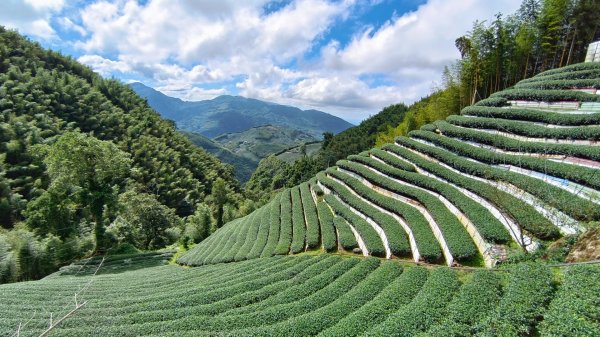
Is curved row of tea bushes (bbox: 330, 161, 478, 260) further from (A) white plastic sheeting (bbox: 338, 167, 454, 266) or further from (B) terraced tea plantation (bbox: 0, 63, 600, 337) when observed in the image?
(A) white plastic sheeting (bbox: 338, 167, 454, 266)

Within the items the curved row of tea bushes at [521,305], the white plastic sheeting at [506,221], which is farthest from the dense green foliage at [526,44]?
the curved row of tea bushes at [521,305]

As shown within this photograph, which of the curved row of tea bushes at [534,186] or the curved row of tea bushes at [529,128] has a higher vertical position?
the curved row of tea bushes at [529,128]

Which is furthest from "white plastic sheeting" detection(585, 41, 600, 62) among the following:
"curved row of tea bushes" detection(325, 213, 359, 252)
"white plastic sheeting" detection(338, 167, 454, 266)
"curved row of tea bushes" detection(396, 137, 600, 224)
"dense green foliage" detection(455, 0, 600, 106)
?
"curved row of tea bushes" detection(325, 213, 359, 252)

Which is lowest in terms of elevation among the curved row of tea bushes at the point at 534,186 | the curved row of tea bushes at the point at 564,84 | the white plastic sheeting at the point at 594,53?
the curved row of tea bushes at the point at 534,186

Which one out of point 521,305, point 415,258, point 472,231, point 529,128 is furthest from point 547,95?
point 521,305

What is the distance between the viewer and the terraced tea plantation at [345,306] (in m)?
8.01

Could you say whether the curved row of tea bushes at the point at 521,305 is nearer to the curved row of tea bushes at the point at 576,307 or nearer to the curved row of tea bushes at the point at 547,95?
the curved row of tea bushes at the point at 576,307

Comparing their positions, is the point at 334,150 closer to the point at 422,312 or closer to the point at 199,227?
the point at 199,227

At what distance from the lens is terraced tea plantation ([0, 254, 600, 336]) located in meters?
8.01

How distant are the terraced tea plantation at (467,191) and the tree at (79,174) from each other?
33.8 ft

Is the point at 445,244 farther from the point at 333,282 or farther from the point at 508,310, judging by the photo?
the point at 508,310

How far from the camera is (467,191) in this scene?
18.9m

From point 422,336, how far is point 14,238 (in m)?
33.2

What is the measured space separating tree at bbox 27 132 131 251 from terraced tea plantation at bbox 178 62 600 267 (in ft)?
33.8
